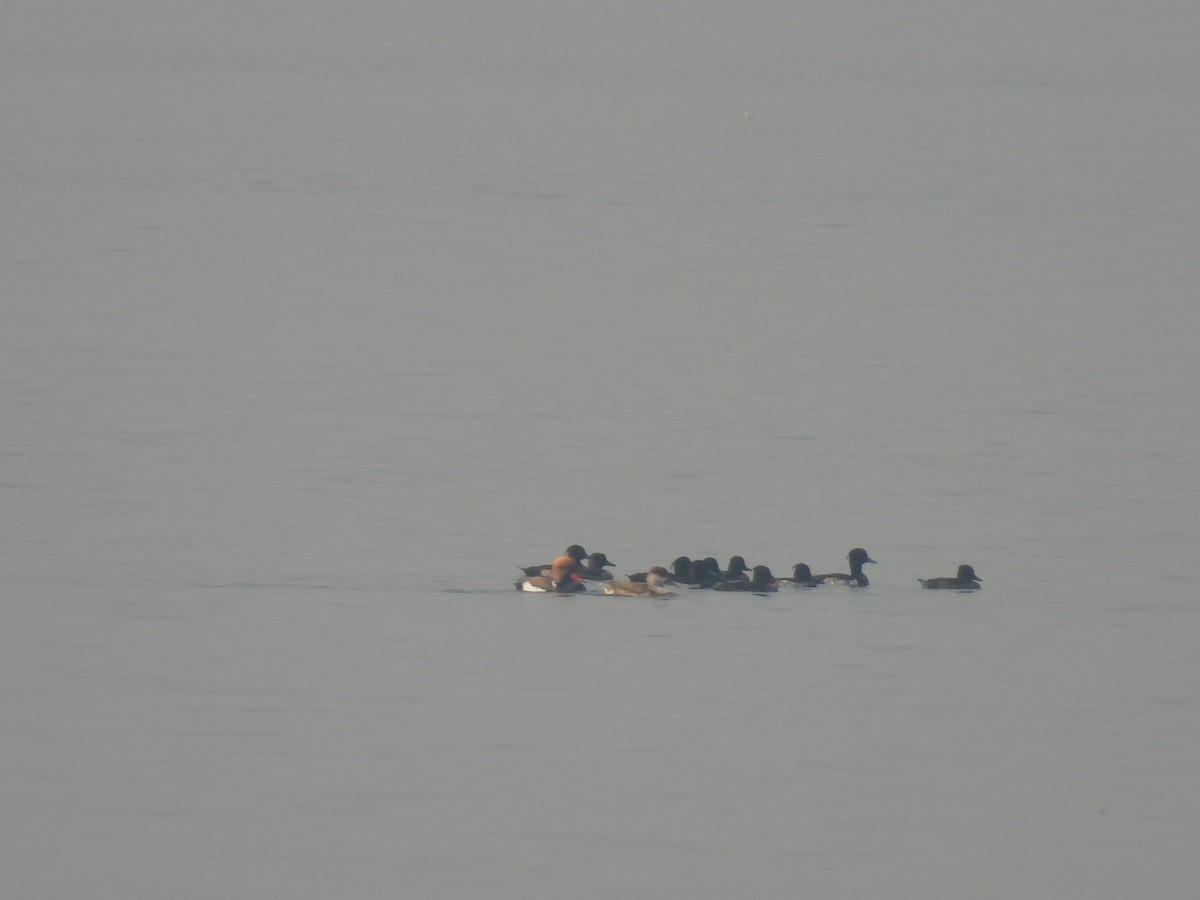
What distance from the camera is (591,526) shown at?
16938mm

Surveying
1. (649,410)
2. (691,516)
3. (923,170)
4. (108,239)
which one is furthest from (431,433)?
(923,170)

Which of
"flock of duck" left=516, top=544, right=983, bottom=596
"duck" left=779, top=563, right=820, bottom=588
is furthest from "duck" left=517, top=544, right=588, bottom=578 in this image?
"duck" left=779, top=563, right=820, bottom=588

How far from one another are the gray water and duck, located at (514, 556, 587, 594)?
0.16 metres

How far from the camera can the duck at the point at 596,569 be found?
1531 cm

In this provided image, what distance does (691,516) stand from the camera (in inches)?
681

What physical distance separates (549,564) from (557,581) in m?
0.83

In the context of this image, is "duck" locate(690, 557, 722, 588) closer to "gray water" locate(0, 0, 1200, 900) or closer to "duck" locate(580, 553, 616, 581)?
"gray water" locate(0, 0, 1200, 900)

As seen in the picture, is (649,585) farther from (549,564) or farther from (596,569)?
(549,564)

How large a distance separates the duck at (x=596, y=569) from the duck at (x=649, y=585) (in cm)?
37

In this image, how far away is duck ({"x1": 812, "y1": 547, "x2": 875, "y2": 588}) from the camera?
1506cm

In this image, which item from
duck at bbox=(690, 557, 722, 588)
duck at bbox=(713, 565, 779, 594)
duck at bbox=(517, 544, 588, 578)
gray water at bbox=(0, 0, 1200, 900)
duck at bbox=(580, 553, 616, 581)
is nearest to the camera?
gray water at bbox=(0, 0, 1200, 900)

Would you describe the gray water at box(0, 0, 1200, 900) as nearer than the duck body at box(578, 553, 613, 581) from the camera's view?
Yes

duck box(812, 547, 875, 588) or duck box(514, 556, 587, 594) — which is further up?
duck box(812, 547, 875, 588)

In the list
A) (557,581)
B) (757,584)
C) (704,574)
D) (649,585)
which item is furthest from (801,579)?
(557,581)
